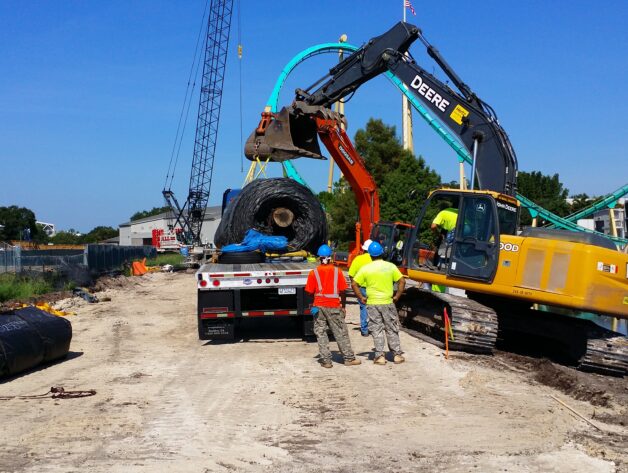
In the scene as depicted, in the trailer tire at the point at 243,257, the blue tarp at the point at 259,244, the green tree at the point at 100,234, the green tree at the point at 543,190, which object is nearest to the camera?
the trailer tire at the point at 243,257

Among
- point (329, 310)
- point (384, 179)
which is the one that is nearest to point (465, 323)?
point (329, 310)

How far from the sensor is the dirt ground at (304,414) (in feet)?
18.1

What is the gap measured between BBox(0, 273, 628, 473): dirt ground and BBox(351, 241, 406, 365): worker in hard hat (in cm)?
28

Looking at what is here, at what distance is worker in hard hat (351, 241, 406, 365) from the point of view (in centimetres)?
964

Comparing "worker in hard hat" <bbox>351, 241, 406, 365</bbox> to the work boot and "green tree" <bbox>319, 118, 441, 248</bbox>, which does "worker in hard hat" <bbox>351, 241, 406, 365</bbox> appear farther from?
"green tree" <bbox>319, 118, 441, 248</bbox>

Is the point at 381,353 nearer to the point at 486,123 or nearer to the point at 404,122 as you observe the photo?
the point at 486,123

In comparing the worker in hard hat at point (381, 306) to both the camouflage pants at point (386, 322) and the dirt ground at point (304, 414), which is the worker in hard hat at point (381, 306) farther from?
the dirt ground at point (304, 414)

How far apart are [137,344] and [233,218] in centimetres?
439

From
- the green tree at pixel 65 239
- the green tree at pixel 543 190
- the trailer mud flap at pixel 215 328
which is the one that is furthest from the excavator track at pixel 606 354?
the green tree at pixel 65 239

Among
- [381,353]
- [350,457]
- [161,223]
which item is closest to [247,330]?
[381,353]

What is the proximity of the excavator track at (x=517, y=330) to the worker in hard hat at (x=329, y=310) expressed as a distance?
1.79 metres

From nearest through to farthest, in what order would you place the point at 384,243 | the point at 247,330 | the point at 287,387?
the point at 287,387 < the point at 247,330 < the point at 384,243

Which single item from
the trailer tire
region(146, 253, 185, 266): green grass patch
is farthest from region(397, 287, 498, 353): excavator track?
region(146, 253, 185, 266): green grass patch

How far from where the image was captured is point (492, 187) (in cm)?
1166
